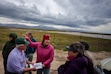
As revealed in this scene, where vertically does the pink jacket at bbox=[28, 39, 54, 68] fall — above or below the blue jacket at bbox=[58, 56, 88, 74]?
below

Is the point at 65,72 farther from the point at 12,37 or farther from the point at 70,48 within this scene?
the point at 12,37

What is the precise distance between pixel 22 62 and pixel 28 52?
290cm

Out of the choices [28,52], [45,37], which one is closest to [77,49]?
[45,37]

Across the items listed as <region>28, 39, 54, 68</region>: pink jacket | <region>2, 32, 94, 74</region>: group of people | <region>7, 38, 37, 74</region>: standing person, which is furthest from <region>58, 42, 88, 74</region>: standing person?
<region>28, 39, 54, 68</region>: pink jacket

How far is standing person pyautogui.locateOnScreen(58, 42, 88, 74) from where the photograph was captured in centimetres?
238

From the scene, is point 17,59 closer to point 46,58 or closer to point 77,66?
point 77,66

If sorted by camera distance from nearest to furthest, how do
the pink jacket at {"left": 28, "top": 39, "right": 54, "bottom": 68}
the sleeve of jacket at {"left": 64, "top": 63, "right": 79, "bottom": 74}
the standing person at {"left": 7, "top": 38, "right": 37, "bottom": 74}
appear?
the sleeve of jacket at {"left": 64, "top": 63, "right": 79, "bottom": 74} < the standing person at {"left": 7, "top": 38, "right": 37, "bottom": 74} < the pink jacket at {"left": 28, "top": 39, "right": 54, "bottom": 68}

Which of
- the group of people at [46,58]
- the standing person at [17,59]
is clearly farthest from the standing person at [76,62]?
the standing person at [17,59]

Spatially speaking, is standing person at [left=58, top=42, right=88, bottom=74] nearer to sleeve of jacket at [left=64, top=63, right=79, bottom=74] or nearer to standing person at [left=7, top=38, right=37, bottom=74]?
sleeve of jacket at [left=64, top=63, right=79, bottom=74]

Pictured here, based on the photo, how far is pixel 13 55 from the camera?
10.0ft

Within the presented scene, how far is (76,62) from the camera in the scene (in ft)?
7.86

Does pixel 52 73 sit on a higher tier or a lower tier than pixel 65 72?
lower

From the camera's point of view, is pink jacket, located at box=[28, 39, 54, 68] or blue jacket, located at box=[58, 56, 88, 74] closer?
blue jacket, located at box=[58, 56, 88, 74]

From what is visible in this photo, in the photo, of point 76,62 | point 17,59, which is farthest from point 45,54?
point 76,62
